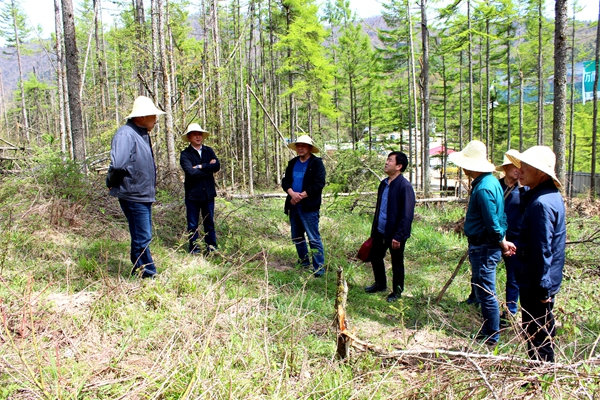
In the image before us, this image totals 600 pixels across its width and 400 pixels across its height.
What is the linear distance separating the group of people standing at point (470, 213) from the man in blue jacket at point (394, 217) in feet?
0.04

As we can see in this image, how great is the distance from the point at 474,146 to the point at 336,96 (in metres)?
24.6

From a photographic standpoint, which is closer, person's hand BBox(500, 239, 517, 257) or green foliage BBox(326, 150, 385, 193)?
person's hand BBox(500, 239, 517, 257)

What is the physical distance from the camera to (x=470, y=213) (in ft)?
12.8

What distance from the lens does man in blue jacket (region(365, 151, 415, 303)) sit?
468 cm

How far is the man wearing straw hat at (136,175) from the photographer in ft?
13.1

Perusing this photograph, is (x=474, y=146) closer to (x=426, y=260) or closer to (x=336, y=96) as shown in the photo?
(x=426, y=260)

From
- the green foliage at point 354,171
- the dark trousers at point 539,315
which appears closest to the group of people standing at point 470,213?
the dark trousers at point 539,315

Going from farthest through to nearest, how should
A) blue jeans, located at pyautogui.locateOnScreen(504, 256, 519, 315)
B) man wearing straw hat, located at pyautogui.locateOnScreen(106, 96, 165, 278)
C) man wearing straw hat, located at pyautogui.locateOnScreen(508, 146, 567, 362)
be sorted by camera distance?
blue jeans, located at pyautogui.locateOnScreen(504, 256, 519, 315) < man wearing straw hat, located at pyautogui.locateOnScreen(106, 96, 165, 278) < man wearing straw hat, located at pyautogui.locateOnScreen(508, 146, 567, 362)

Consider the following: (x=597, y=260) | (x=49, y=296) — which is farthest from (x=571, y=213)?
(x=49, y=296)

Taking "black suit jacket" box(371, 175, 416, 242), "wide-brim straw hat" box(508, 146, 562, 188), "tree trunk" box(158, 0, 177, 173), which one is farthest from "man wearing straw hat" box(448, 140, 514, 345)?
"tree trunk" box(158, 0, 177, 173)

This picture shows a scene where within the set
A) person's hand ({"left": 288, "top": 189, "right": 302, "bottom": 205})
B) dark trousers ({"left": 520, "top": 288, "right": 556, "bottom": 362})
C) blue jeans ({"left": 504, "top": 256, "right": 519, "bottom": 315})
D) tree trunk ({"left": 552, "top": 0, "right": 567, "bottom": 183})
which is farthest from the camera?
tree trunk ({"left": 552, "top": 0, "right": 567, "bottom": 183})

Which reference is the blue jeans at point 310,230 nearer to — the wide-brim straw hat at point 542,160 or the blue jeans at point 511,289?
the blue jeans at point 511,289

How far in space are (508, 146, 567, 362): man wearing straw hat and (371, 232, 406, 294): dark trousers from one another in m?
1.74

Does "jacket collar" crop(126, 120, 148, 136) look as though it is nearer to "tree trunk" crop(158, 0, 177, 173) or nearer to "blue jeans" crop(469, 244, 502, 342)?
"blue jeans" crop(469, 244, 502, 342)
